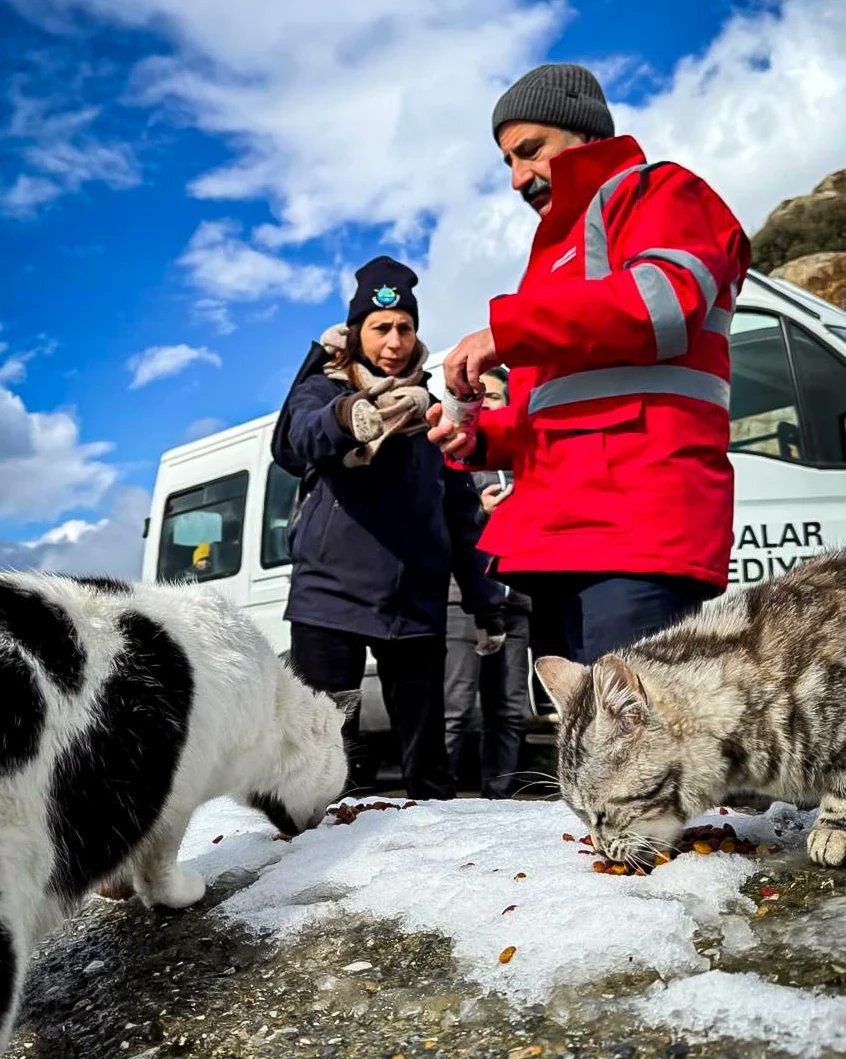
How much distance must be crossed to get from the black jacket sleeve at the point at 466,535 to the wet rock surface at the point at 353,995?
2.80m

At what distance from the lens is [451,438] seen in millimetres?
3715

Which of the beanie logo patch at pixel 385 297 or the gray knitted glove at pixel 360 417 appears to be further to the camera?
the beanie logo patch at pixel 385 297

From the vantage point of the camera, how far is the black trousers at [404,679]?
4480mm

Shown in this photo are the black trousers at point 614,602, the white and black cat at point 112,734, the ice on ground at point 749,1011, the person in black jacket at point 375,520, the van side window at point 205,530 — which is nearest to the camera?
the ice on ground at point 749,1011

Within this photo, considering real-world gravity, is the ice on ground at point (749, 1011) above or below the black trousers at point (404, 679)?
below

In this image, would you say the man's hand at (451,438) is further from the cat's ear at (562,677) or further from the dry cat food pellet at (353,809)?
the dry cat food pellet at (353,809)

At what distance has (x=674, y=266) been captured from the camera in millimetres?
2967

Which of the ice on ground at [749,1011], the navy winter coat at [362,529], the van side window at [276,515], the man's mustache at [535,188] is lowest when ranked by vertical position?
the ice on ground at [749,1011]

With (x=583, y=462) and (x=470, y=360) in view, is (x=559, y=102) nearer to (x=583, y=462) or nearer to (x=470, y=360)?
(x=470, y=360)

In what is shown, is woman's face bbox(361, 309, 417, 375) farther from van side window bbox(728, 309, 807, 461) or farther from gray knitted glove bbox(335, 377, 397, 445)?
van side window bbox(728, 309, 807, 461)

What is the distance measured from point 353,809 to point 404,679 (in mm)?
894

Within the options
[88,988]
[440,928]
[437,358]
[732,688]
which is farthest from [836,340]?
[88,988]

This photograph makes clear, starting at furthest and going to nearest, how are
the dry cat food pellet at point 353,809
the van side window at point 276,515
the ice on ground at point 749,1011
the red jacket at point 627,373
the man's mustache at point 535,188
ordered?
the van side window at point 276,515, the dry cat food pellet at point 353,809, the man's mustache at point 535,188, the red jacket at point 627,373, the ice on ground at point 749,1011

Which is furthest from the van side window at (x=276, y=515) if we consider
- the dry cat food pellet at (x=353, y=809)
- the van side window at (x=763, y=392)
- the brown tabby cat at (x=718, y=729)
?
the brown tabby cat at (x=718, y=729)
